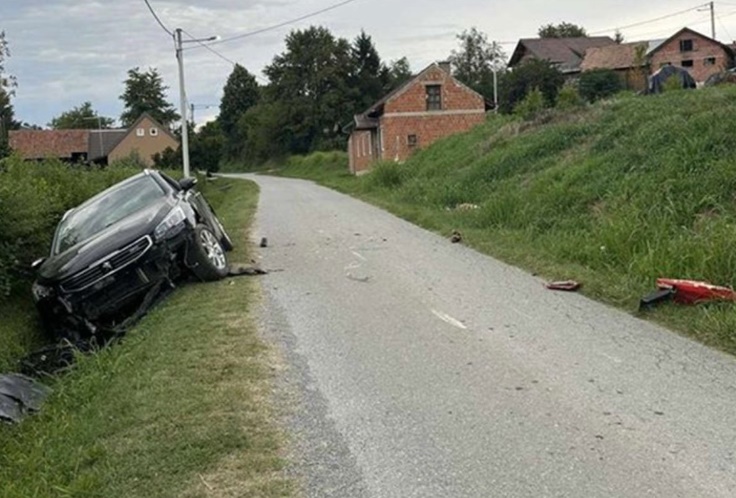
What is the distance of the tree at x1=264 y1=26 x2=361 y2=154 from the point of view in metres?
83.1

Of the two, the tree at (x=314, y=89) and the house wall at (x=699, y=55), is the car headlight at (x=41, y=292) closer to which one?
the house wall at (x=699, y=55)

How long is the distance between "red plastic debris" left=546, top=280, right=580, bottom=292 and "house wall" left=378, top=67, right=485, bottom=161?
120 feet

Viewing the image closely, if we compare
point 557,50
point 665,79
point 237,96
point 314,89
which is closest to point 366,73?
point 314,89

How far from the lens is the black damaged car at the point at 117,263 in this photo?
31.1 feet

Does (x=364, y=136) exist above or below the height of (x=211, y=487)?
above

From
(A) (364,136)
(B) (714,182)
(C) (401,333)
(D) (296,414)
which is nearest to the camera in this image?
(D) (296,414)

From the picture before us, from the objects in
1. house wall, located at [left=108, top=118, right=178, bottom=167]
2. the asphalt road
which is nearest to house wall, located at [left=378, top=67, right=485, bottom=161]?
the asphalt road

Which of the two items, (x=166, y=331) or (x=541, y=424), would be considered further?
(x=166, y=331)

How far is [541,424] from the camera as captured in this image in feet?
17.0

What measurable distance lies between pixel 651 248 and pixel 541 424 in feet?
17.9

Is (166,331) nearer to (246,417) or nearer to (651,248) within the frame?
(246,417)

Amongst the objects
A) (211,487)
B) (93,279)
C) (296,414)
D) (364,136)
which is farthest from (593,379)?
(364,136)

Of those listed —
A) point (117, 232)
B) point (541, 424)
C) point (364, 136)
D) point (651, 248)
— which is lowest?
point (541, 424)

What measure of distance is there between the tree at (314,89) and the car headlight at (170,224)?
7057 cm
